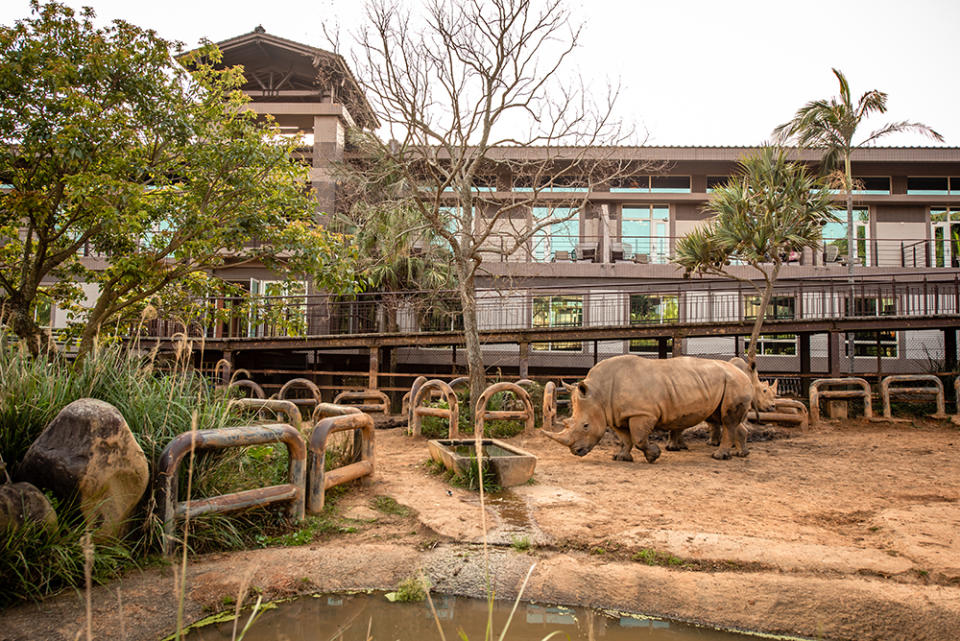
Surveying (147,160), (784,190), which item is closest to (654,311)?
(784,190)

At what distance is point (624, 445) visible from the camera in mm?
9430

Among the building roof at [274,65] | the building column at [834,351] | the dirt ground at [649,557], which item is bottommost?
the dirt ground at [649,557]

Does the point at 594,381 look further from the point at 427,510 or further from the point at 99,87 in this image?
the point at 99,87

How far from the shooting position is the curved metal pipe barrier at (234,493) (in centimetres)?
438

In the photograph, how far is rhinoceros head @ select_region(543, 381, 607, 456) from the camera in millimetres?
9008

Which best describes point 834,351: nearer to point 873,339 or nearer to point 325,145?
point 873,339

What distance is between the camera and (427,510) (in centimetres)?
592

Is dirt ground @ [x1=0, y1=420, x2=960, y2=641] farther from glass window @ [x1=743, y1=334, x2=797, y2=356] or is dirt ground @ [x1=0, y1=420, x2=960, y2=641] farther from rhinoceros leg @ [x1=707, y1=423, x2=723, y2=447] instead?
glass window @ [x1=743, y1=334, x2=797, y2=356]

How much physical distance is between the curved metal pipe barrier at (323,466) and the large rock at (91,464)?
1.49 meters

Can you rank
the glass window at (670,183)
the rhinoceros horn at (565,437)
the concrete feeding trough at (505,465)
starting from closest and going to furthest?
the concrete feeding trough at (505,465) → the rhinoceros horn at (565,437) → the glass window at (670,183)

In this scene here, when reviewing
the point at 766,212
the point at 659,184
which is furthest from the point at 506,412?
the point at 659,184

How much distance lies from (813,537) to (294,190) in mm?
8125

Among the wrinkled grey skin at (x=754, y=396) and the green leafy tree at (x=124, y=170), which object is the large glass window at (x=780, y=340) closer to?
the wrinkled grey skin at (x=754, y=396)

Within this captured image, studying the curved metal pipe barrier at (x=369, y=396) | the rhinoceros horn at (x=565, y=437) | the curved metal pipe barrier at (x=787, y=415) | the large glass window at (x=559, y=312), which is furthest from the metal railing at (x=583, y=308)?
the rhinoceros horn at (x=565, y=437)
